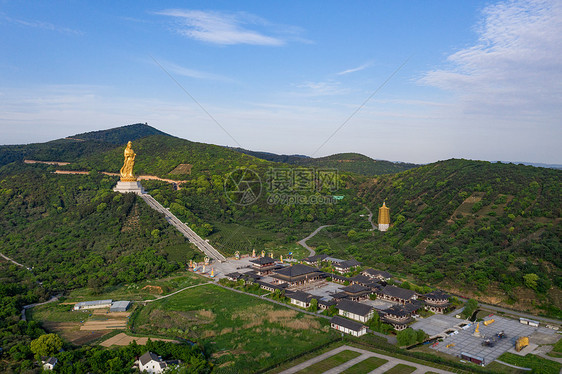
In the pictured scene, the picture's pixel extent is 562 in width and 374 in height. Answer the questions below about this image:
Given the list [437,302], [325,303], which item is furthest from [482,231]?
[325,303]

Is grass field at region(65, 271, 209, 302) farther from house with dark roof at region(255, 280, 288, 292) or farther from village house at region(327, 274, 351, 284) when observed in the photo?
village house at region(327, 274, 351, 284)

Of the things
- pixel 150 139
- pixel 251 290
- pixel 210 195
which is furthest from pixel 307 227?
pixel 150 139

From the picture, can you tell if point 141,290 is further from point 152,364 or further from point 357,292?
point 357,292

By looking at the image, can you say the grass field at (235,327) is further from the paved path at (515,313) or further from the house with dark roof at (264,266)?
the paved path at (515,313)

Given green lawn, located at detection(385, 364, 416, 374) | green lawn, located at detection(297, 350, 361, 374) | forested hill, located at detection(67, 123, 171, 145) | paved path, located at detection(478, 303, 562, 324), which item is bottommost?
green lawn, located at detection(297, 350, 361, 374)

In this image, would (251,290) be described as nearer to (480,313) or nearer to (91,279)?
(91,279)

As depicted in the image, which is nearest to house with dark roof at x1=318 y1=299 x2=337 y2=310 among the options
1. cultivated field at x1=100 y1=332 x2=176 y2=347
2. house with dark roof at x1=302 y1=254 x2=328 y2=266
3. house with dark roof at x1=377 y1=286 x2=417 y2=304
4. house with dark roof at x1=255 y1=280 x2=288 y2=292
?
house with dark roof at x1=255 y1=280 x2=288 y2=292

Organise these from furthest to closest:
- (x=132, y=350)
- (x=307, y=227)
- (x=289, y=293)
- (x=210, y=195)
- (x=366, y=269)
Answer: (x=210, y=195) → (x=307, y=227) → (x=366, y=269) → (x=289, y=293) → (x=132, y=350)
